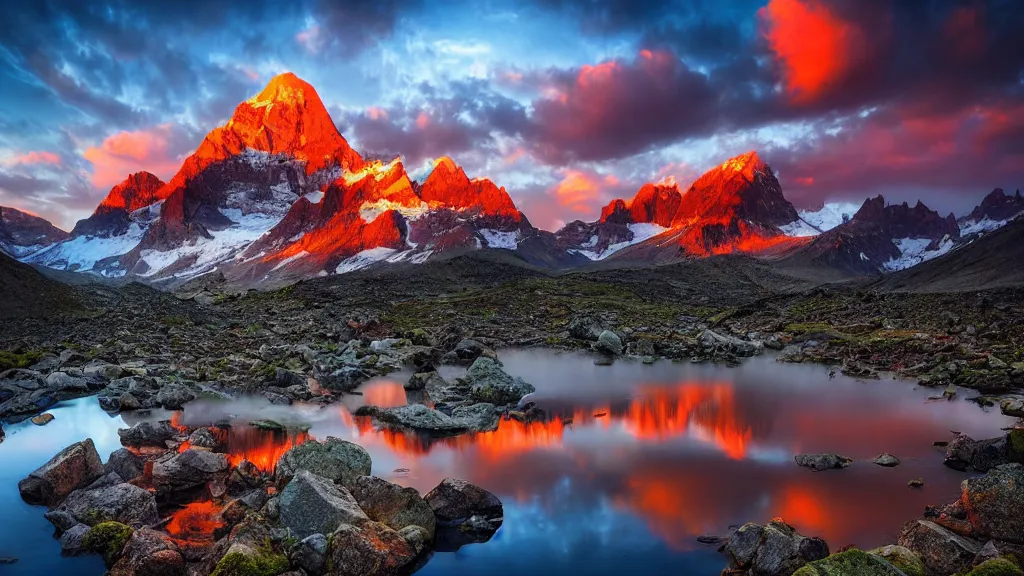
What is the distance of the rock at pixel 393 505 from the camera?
16.6m

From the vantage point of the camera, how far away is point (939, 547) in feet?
43.8

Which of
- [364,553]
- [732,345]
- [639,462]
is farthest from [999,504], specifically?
[732,345]

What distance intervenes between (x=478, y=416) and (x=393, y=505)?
39.4 feet

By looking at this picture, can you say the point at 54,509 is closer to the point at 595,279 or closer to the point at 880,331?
the point at 880,331

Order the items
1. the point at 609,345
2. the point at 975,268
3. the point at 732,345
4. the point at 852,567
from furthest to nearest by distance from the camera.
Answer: the point at 975,268
the point at 609,345
the point at 732,345
the point at 852,567

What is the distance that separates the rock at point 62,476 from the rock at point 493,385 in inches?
696

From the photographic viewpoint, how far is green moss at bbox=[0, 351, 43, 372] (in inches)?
1344

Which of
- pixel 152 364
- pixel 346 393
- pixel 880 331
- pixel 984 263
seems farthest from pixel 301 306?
pixel 984 263

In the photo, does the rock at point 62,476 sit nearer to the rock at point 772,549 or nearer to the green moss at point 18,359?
the rock at point 772,549

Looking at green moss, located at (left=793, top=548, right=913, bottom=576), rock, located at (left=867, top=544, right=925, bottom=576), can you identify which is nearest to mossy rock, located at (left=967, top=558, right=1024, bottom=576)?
rock, located at (left=867, top=544, right=925, bottom=576)

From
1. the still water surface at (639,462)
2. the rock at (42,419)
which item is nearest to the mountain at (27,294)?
the still water surface at (639,462)

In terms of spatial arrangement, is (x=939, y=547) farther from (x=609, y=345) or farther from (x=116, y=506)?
(x=609, y=345)

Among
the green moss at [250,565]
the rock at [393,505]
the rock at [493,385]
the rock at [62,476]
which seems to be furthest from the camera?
the rock at [493,385]

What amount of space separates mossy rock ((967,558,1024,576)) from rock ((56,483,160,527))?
63.9ft
